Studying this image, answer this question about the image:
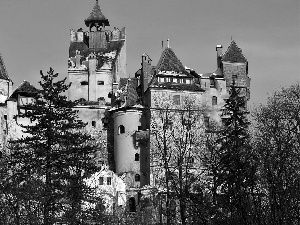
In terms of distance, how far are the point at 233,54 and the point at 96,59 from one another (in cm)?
1972

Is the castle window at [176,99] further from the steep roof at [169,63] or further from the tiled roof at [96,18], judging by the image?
the tiled roof at [96,18]

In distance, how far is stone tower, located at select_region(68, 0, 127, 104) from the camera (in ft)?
305

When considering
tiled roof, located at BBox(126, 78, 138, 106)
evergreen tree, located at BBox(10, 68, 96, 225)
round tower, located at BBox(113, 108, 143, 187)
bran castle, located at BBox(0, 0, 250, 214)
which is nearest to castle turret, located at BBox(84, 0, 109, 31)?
bran castle, located at BBox(0, 0, 250, 214)

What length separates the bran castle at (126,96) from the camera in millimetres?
79750

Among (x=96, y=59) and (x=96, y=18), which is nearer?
(x=96, y=59)

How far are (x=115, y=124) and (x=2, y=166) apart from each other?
3358 centimetres

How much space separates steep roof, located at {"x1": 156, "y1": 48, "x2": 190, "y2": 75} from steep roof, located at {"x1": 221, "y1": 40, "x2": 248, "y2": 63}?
8390mm

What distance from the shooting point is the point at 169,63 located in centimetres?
8300

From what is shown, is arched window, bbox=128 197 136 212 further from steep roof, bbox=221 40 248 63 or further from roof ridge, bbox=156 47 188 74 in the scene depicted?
steep roof, bbox=221 40 248 63

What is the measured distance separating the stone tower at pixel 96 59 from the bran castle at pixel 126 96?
141 mm

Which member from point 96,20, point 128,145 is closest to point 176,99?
point 128,145

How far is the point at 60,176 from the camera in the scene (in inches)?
1734

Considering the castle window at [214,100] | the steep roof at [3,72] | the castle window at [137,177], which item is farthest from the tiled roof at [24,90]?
the castle window at [214,100]

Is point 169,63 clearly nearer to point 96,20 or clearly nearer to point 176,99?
point 176,99
